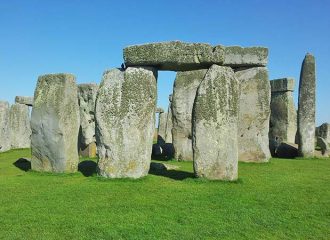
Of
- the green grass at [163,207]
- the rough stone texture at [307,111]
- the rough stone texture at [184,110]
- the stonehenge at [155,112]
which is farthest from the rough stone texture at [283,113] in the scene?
the green grass at [163,207]

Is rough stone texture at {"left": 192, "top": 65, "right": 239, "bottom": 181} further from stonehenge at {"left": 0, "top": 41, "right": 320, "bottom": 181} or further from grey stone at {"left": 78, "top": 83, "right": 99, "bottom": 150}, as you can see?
grey stone at {"left": 78, "top": 83, "right": 99, "bottom": 150}

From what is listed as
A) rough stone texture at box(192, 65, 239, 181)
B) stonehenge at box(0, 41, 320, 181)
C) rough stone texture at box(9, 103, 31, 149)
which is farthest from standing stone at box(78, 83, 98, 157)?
rough stone texture at box(192, 65, 239, 181)

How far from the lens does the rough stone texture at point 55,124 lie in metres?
10.6

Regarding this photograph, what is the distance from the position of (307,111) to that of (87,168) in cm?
884

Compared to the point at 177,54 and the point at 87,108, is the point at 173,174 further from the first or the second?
the point at 87,108

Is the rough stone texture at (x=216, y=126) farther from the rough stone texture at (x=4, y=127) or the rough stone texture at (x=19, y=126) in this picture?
the rough stone texture at (x=19, y=126)

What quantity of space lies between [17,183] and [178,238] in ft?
16.5

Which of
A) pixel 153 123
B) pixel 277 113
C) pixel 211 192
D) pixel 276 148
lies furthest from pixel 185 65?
pixel 277 113

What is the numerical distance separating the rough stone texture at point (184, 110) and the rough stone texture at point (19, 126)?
919 cm

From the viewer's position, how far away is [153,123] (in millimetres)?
9906

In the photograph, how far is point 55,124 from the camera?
1060cm

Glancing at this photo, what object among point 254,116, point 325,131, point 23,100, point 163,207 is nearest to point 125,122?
point 163,207

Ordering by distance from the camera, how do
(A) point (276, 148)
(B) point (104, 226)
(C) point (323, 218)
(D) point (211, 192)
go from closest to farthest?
(B) point (104, 226)
(C) point (323, 218)
(D) point (211, 192)
(A) point (276, 148)

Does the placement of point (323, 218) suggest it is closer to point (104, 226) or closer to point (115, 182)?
point (104, 226)
